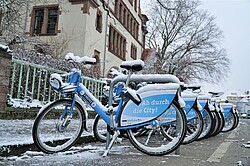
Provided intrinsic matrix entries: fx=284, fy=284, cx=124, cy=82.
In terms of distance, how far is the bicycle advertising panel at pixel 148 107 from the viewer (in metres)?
3.24

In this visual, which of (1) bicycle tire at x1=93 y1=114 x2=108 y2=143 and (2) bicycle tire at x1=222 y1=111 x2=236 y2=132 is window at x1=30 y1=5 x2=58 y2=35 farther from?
(1) bicycle tire at x1=93 y1=114 x2=108 y2=143

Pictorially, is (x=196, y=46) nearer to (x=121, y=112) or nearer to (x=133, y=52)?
(x=133, y=52)

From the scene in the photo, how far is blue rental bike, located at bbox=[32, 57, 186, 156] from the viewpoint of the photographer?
3.23 metres

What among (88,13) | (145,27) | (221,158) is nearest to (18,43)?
(221,158)

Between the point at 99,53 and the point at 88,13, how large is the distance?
2.79 metres

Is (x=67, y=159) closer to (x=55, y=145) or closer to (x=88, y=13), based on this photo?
(x=55, y=145)

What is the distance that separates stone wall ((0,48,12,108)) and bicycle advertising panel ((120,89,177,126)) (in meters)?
2.70

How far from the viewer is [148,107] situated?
10.8 feet

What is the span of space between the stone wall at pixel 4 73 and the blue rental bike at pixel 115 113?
2102mm

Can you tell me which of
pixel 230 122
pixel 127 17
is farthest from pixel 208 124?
pixel 127 17

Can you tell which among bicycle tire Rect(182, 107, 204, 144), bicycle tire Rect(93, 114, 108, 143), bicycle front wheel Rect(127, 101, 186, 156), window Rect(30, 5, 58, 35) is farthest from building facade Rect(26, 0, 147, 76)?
bicycle front wheel Rect(127, 101, 186, 156)

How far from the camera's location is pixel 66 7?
1722 cm

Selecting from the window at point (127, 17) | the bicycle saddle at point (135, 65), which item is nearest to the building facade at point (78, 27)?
the window at point (127, 17)

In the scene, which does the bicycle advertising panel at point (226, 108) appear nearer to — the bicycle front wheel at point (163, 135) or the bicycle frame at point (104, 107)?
the bicycle front wheel at point (163, 135)
